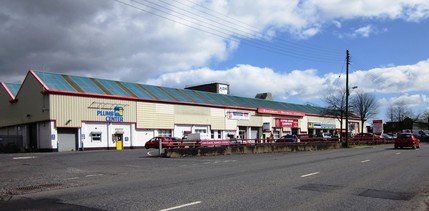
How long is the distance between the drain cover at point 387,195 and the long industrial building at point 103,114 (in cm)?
3708

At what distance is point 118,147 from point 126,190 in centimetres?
3700

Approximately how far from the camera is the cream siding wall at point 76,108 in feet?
136

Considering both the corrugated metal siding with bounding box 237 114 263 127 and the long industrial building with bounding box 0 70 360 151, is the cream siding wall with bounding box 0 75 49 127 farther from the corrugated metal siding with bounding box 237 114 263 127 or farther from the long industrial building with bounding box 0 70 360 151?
the corrugated metal siding with bounding box 237 114 263 127

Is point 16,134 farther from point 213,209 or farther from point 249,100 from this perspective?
point 213,209

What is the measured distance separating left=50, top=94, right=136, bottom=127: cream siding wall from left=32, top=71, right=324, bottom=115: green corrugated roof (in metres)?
1.07

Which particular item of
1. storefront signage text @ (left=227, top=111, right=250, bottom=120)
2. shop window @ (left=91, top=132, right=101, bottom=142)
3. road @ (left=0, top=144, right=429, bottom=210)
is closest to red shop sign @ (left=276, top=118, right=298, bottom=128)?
storefront signage text @ (left=227, top=111, right=250, bottom=120)

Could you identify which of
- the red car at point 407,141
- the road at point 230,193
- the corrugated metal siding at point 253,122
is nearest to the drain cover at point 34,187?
the road at point 230,193

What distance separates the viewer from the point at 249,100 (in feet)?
236

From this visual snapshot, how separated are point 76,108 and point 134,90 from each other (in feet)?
33.6

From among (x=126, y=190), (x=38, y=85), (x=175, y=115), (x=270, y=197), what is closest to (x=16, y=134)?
(x=38, y=85)

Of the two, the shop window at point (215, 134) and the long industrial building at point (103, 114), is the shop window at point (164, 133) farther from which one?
the shop window at point (215, 134)

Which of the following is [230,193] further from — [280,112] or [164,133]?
[280,112]

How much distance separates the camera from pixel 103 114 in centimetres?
4553

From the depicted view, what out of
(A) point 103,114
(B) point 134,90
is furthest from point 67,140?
(B) point 134,90
